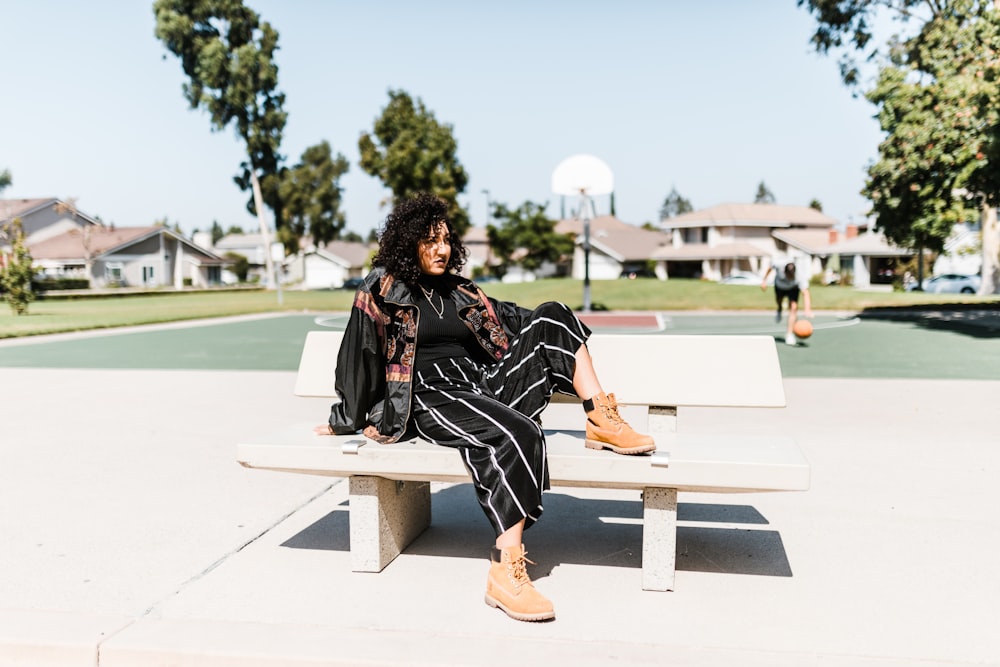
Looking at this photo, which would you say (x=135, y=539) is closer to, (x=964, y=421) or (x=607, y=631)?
(x=607, y=631)

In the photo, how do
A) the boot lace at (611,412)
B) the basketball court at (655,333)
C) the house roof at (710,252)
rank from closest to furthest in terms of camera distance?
1. the boot lace at (611,412)
2. the basketball court at (655,333)
3. the house roof at (710,252)

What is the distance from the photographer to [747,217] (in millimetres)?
74875

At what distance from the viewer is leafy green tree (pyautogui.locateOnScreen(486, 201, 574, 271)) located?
70875mm

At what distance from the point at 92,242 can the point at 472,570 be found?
76009 millimetres

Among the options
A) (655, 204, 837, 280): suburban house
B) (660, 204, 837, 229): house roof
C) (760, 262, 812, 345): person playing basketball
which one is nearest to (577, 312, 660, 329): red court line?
(760, 262, 812, 345): person playing basketball

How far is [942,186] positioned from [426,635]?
2134 cm

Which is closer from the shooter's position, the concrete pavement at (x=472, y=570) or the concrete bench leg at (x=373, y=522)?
the concrete pavement at (x=472, y=570)

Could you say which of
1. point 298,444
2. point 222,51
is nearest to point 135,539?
point 298,444

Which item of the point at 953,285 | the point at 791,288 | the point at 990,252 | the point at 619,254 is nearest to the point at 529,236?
the point at 619,254

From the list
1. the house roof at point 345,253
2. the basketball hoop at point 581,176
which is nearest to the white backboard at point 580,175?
the basketball hoop at point 581,176

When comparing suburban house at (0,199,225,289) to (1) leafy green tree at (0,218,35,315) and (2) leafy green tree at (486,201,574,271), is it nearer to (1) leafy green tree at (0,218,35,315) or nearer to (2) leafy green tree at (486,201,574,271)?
(2) leafy green tree at (486,201,574,271)

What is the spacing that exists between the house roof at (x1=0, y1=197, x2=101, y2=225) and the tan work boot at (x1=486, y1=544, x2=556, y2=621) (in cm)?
7165

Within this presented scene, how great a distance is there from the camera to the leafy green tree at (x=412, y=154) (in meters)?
58.7

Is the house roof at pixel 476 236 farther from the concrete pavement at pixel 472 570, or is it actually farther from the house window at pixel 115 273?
the concrete pavement at pixel 472 570
